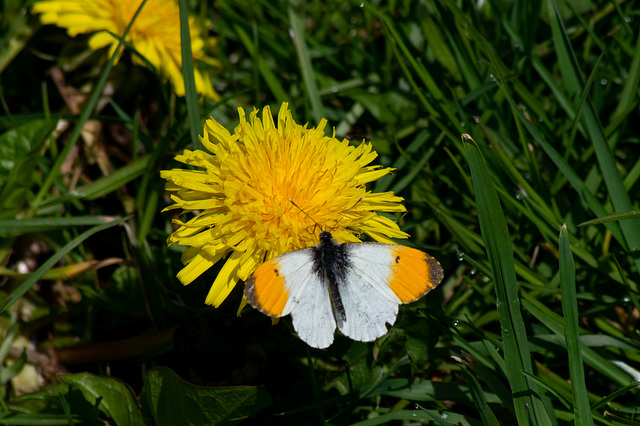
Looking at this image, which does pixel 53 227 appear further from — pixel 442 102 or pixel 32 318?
pixel 442 102

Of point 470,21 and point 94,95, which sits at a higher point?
point 470,21

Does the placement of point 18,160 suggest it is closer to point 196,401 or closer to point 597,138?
point 196,401

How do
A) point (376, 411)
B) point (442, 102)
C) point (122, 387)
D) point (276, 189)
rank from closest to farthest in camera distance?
point (276, 189) < point (122, 387) < point (376, 411) < point (442, 102)

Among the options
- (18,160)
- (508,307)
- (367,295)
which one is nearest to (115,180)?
(18,160)

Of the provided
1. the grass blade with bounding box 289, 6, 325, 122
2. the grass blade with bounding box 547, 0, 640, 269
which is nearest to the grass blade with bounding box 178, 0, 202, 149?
the grass blade with bounding box 289, 6, 325, 122

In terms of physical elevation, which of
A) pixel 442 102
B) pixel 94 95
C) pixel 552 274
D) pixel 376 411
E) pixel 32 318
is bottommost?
pixel 376 411

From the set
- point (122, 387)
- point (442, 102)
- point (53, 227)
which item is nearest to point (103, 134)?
point (53, 227)
